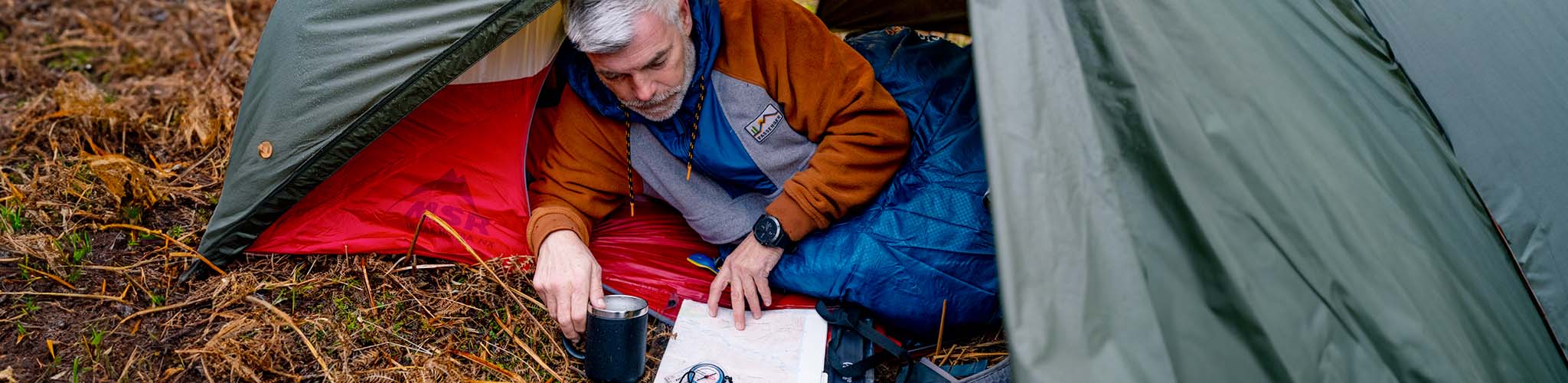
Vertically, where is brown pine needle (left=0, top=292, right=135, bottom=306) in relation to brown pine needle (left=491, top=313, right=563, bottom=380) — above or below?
above

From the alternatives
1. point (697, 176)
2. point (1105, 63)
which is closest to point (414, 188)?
point (697, 176)

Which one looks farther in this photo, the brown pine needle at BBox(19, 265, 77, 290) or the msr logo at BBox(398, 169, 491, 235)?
the msr logo at BBox(398, 169, 491, 235)

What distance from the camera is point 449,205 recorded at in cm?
261

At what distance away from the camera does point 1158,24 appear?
160cm

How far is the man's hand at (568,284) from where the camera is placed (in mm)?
2250

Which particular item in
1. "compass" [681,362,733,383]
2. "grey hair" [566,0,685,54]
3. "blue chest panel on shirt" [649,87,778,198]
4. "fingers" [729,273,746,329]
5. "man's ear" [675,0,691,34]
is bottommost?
"compass" [681,362,733,383]

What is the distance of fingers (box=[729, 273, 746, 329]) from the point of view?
2.34 metres

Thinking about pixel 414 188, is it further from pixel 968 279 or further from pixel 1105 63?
pixel 1105 63

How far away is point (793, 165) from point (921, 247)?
0.38 meters

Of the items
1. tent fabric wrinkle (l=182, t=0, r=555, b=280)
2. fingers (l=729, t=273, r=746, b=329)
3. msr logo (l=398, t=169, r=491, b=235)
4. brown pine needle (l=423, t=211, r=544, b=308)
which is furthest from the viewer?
msr logo (l=398, t=169, r=491, b=235)

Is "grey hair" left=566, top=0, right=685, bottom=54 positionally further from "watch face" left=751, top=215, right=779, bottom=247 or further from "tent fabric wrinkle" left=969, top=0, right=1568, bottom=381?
"tent fabric wrinkle" left=969, top=0, right=1568, bottom=381

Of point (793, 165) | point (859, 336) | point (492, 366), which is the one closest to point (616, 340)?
point (492, 366)

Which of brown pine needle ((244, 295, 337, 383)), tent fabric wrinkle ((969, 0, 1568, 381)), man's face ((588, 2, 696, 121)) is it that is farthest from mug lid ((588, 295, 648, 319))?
tent fabric wrinkle ((969, 0, 1568, 381))

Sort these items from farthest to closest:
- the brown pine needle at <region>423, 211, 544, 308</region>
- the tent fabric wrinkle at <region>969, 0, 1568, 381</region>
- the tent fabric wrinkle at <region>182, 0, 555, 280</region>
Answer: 1. the brown pine needle at <region>423, 211, 544, 308</region>
2. the tent fabric wrinkle at <region>182, 0, 555, 280</region>
3. the tent fabric wrinkle at <region>969, 0, 1568, 381</region>
